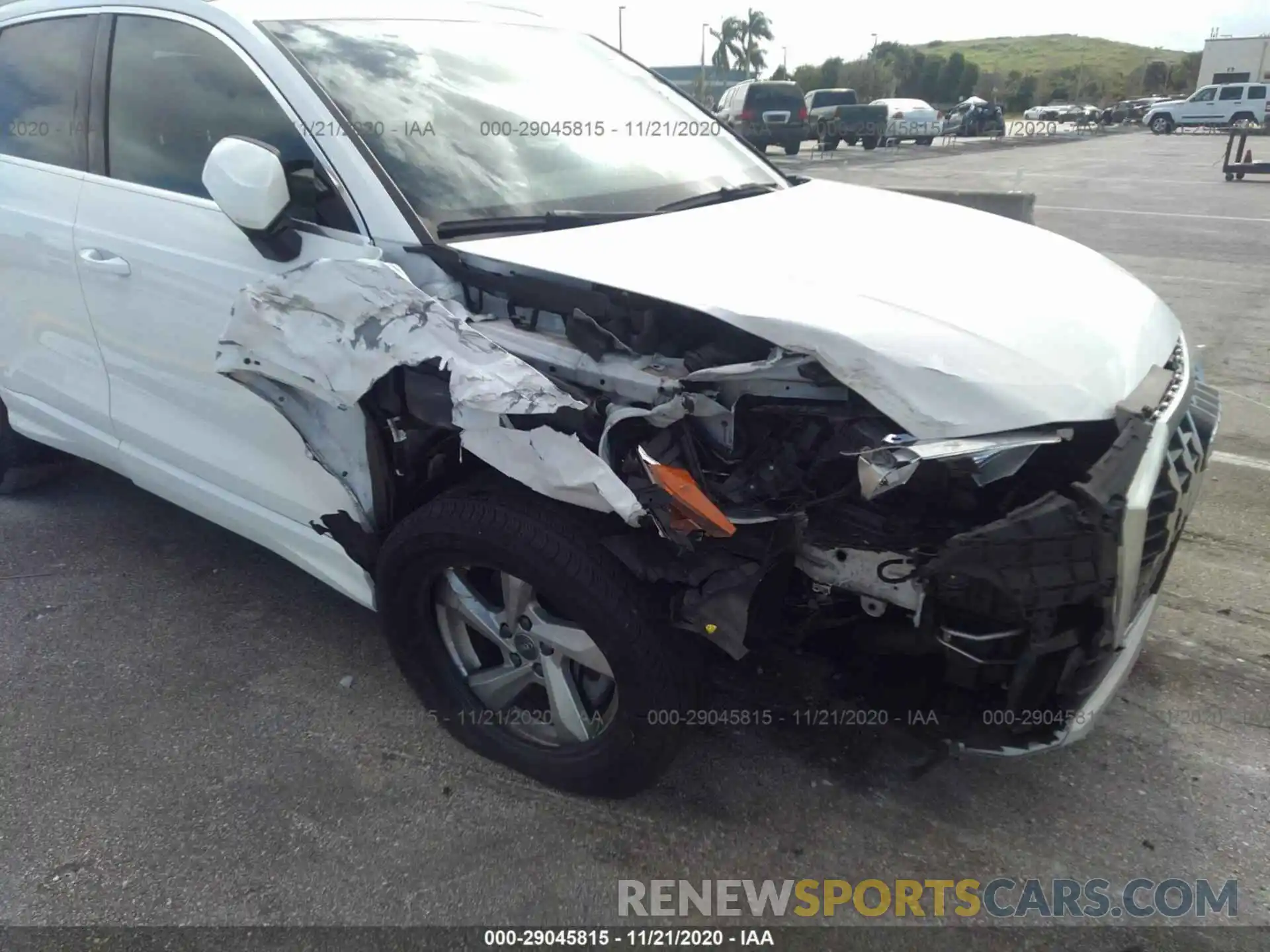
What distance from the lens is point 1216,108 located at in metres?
39.4

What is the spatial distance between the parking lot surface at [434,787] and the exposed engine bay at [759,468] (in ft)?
1.63

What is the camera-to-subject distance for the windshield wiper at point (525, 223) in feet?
7.91

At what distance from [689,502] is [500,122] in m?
1.48

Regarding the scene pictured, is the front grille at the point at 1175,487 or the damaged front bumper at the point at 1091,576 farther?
the front grille at the point at 1175,487

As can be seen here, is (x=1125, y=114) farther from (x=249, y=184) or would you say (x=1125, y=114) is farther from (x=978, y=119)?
(x=249, y=184)

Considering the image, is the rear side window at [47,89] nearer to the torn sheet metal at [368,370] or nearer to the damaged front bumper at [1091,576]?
the torn sheet metal at [368,370]

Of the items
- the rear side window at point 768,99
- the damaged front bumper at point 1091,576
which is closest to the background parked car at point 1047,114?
the rear side window at point 768,99

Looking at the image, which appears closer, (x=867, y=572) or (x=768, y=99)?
(x=867, y=572)

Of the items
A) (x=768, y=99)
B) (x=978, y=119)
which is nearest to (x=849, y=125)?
(x=768, y=99)

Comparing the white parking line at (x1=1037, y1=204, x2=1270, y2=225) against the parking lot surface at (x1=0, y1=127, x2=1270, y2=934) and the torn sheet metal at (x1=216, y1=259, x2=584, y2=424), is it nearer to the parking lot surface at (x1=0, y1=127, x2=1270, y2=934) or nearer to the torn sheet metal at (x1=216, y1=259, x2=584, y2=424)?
the parking lot surface at (x1=0, y1=127, x2=1270, y2=934)

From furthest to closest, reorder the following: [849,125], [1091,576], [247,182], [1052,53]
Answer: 1. [1052,53]
2. [849,125]
3. [247,182]
4. [1091,576]

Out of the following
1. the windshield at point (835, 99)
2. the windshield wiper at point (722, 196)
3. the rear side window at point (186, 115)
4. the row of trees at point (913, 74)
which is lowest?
the windshield wiper at point (722, 196)

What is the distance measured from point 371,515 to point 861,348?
1.35 m

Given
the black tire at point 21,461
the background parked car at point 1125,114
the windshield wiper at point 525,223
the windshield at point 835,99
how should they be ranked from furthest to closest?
the background parked car at point 1125,114
the windshield at point 835,99
the black tire at point 21,461
the windshield wiper at point 525,223
